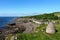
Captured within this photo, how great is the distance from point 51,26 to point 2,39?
78.5 feet

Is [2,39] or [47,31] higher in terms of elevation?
[47,31]

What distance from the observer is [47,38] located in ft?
186

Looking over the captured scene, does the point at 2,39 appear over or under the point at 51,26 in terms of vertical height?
under

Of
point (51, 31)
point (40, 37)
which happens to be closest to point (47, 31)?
point (51, 31)

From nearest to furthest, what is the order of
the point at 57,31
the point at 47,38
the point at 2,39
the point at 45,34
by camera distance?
the point at 47,38 < the point at 45,34 < the point at 57,31 < the point at 2,39

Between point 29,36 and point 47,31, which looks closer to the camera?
point 29,36

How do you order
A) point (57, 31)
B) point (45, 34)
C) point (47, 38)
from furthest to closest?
point (57, 31), point (45, 34), point (47, 38)

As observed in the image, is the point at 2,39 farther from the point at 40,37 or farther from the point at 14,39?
the point at 40,37

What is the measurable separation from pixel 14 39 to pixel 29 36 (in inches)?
219

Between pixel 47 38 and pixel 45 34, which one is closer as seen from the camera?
pixel 47 38

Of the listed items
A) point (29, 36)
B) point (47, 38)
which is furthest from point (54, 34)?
point (29, 36)

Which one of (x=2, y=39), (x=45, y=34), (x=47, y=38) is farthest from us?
(x=2, y=39)

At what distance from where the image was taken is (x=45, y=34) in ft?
201

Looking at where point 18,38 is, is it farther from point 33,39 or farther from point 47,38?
point 47,38
